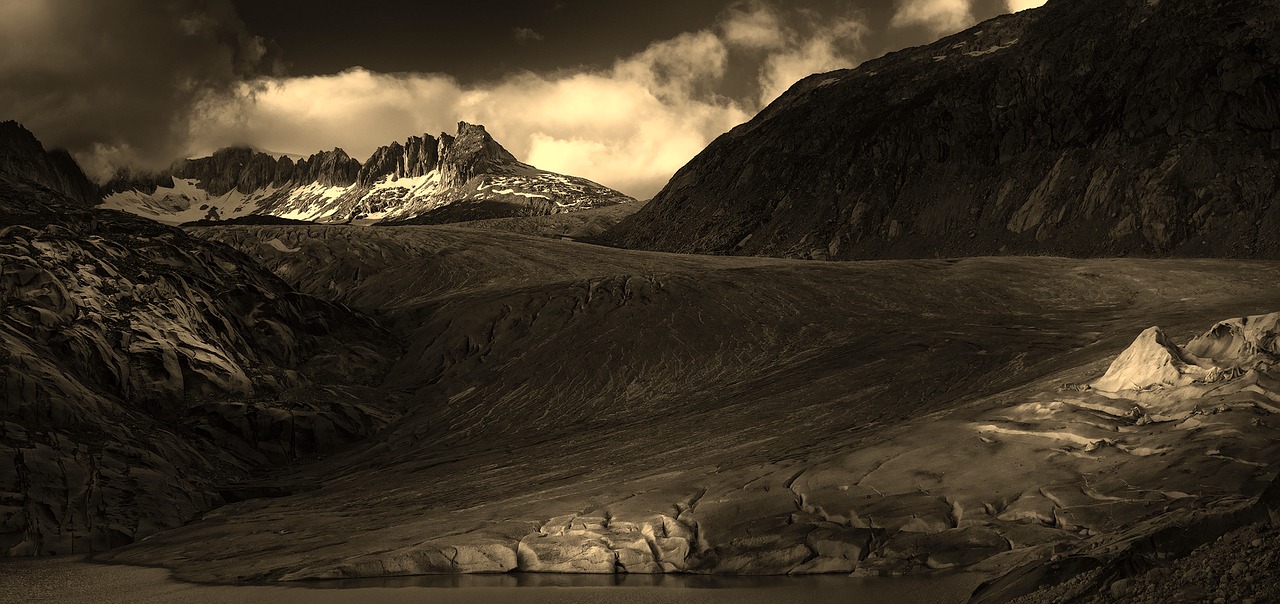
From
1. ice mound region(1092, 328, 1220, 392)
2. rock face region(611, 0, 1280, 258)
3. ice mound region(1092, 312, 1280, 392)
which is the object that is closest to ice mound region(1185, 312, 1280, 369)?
ice mound region(1092, 312, 1280, 392)

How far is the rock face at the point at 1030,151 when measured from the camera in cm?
9919

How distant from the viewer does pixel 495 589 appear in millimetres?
24266

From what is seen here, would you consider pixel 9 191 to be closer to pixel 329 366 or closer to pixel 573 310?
pixel 329 366

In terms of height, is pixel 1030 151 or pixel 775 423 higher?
pixel 1030 151

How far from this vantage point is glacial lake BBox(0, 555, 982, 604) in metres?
21.8

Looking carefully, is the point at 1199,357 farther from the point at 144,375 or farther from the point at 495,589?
the point at 144,375

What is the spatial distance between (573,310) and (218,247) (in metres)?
21.9

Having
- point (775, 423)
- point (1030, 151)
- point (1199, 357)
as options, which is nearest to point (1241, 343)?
point (1199, 357)

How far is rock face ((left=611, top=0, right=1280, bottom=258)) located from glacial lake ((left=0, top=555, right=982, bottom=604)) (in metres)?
82.4

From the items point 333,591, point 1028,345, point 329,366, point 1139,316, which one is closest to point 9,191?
point 329,366

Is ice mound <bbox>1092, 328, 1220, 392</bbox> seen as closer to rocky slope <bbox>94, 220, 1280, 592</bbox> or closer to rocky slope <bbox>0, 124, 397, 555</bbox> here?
rocky slope <bbox>94, 220, 1280, 592</bbox>

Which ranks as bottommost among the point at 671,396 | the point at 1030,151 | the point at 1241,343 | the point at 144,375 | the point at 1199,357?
the point at 1199,357

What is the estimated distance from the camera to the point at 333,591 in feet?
82.1

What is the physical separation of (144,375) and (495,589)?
92.6 ft
